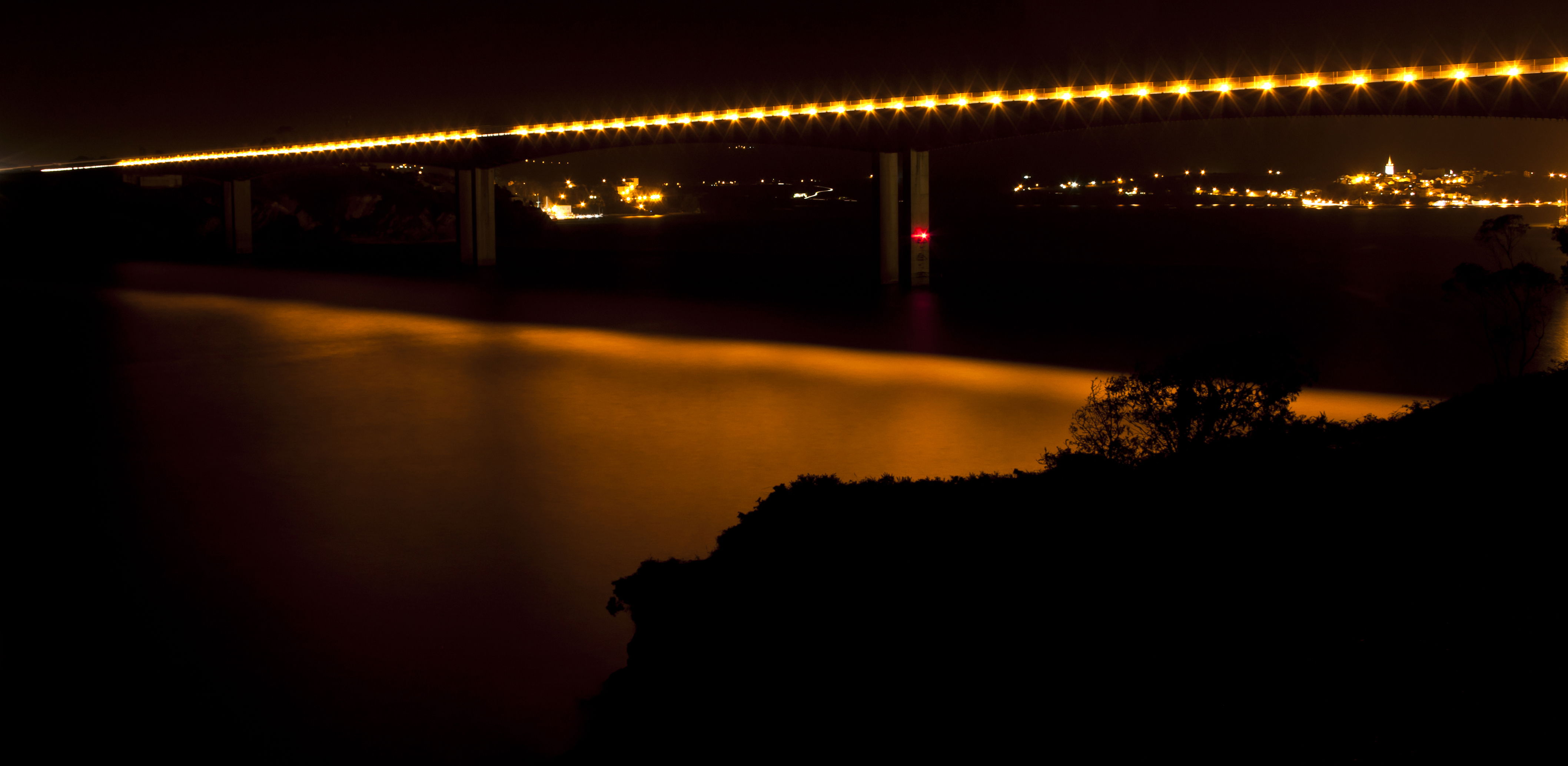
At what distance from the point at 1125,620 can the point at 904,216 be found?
105 feet

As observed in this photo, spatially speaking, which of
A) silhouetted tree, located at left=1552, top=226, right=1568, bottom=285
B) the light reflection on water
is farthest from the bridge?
the light reflection on water

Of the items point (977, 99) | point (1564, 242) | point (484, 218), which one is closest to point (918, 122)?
point (977, 99)

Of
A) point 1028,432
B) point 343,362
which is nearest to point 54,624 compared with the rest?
point 1028,432

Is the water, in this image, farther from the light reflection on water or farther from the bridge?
the bridge

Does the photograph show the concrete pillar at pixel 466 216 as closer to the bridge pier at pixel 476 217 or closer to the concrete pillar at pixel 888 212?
the bridge pier at pixel 476 217

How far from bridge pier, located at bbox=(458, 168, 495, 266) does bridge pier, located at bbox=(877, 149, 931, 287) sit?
21.0 metres

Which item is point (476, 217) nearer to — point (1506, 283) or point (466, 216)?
point (466, 216)

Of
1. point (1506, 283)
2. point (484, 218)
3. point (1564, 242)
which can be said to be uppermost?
point (484, 218)

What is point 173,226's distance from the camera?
253ft

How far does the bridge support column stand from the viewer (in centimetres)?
6028

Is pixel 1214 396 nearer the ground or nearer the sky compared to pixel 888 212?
nearer the ground

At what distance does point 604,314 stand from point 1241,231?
103088 millimetres

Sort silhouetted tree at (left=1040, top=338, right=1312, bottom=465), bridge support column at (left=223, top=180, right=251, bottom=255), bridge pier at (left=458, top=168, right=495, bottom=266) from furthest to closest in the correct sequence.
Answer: bridge support column at (left=223, top=180, right=251, bottom=255), bridge pier at (left=458, top=168, right=495, bottom=266), silhouetted tree at (left=1040, top=338, right=1312, bottom=465)

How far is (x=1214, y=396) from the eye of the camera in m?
8.78
